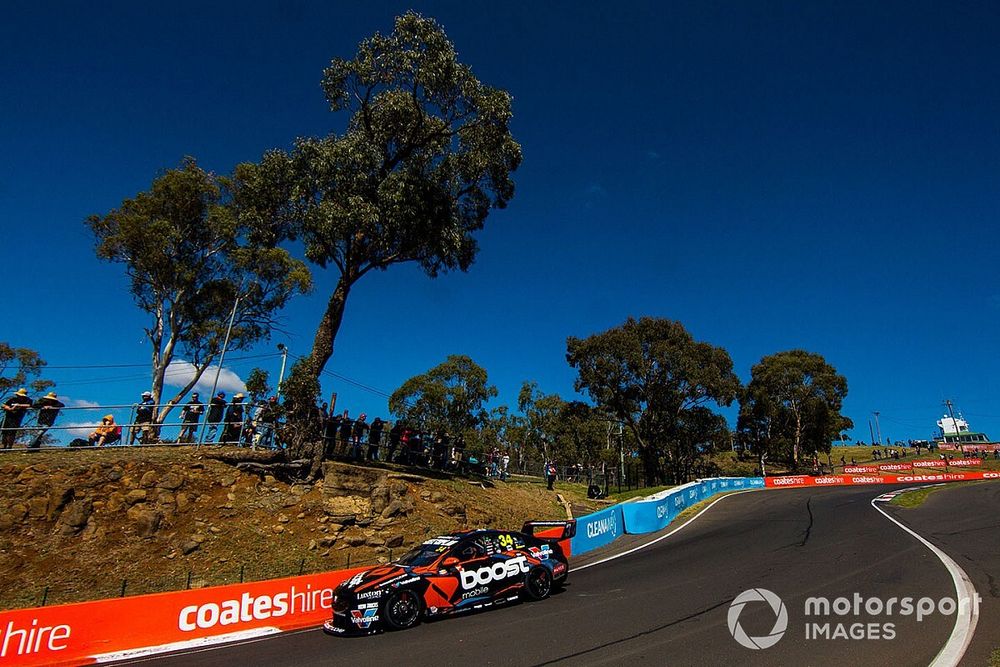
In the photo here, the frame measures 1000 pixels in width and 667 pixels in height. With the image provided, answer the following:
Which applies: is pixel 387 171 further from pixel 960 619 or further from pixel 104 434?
pixel 960 619

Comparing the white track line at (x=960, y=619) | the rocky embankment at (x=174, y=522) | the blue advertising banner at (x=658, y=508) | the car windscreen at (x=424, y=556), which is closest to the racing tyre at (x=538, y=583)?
the car windscreen at (x=424, y=556)

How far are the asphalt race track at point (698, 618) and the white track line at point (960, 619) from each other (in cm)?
11

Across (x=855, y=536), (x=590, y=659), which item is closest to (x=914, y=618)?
(x=590, y=659)

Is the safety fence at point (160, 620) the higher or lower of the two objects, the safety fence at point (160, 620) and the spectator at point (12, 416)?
the lower

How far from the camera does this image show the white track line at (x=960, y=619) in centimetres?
602

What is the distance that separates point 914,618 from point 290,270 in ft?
102

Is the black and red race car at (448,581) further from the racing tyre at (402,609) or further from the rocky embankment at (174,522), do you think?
the rocky embankment at (174,522)

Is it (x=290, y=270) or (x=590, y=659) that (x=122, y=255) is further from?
(x=590, y=659)

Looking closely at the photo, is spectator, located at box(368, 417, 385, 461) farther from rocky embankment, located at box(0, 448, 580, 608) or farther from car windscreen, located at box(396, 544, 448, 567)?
car windscreen, located at box(396, 544, 448, 567)

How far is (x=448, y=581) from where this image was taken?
32.5 feet

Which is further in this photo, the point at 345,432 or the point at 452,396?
the point at 452,396

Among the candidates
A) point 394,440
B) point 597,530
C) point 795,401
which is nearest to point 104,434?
point 394,440

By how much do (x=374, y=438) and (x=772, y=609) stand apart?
1582 centimetres

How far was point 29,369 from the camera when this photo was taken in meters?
35.1
